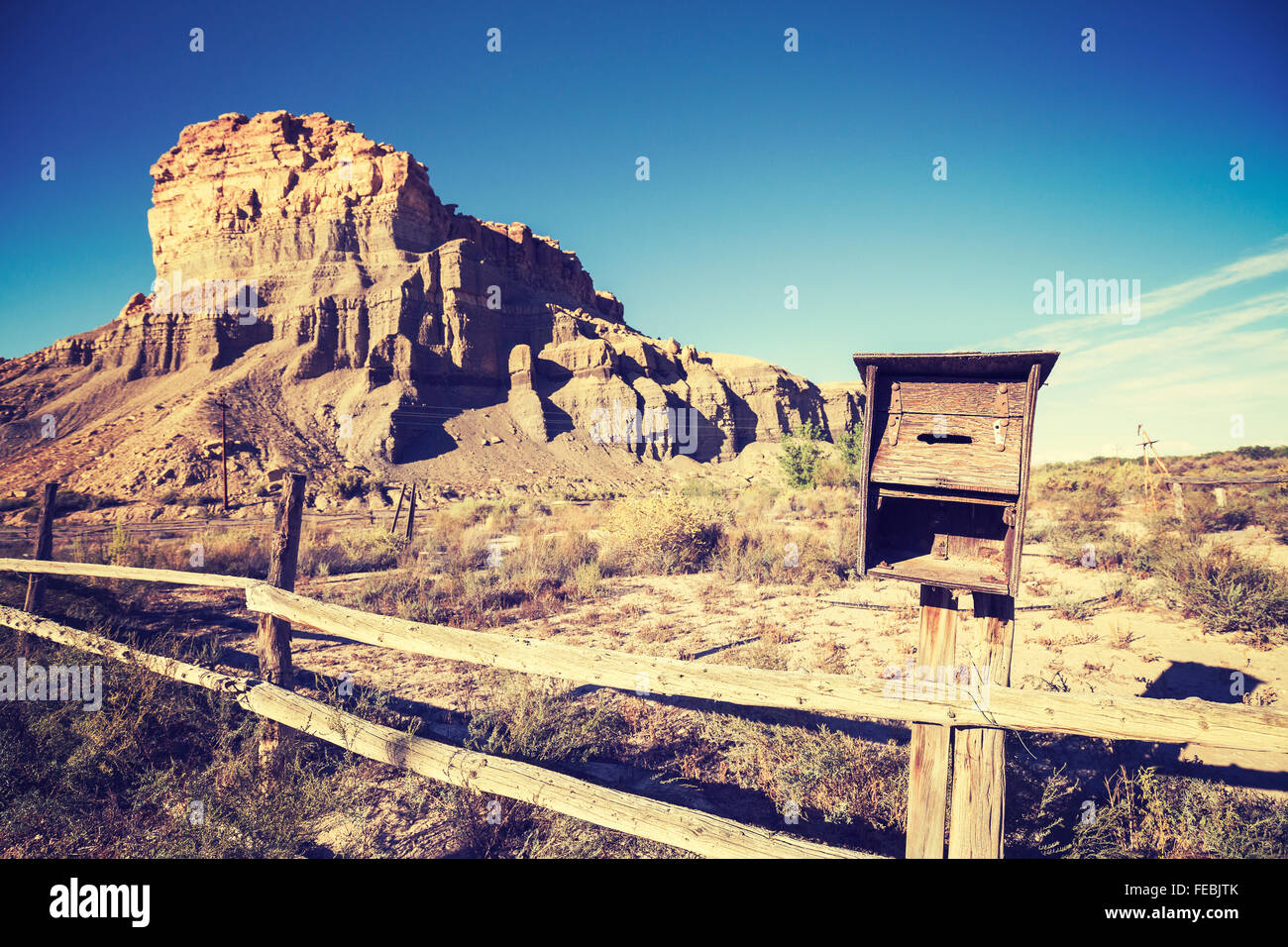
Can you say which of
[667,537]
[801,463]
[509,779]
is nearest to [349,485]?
[801,463]

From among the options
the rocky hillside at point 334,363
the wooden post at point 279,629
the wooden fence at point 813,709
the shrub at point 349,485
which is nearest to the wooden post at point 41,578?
the wooden post at point 279,629

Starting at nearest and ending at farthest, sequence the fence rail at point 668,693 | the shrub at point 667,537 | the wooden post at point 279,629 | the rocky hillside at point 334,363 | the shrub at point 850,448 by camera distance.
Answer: the fence rail at point 668,693
the wooden post at point 279,629
the shrub at point 667,537
the shrub at point 850,448
the rocky hillside at point 334,363

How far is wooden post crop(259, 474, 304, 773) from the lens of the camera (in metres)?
4.01

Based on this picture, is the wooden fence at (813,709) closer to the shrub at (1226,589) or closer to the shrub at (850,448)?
the shrub at (1226,589)

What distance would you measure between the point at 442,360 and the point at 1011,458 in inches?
1836

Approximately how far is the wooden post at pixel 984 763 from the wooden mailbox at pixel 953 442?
0.29m

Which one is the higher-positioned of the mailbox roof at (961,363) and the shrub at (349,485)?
the mailbox roof at (961,363)

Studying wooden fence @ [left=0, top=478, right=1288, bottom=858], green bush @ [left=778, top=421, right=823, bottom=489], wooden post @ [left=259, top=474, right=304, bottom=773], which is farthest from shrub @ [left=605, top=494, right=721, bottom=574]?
green bush @ [left=778, top=421, right=823, bottom=489]

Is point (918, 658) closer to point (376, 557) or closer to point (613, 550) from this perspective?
point (613, 550)

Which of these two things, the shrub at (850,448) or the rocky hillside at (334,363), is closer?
the shrub at (850,448)

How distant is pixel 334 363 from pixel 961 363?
46355 mm

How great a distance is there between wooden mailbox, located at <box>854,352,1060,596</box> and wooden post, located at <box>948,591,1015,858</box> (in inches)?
11.4

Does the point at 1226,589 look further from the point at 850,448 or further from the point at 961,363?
the point at 850,448

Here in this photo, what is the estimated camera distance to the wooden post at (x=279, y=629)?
4012 mm
